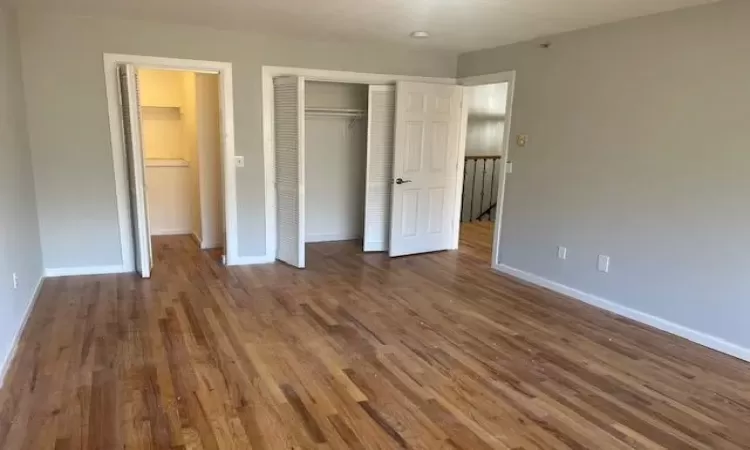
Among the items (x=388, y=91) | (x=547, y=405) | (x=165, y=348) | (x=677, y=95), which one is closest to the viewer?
(x=547, y=405)

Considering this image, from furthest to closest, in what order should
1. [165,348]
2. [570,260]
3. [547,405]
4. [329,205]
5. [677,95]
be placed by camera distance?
[329,205] → [570,260] → [677,95] → [165,348] → [547,405]

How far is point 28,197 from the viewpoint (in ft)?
13.7

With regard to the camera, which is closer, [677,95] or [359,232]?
[677,95]

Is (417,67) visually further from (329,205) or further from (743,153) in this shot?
(743,153)

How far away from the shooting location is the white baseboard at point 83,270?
4727mm

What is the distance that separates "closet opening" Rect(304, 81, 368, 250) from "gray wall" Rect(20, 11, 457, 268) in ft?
2.84

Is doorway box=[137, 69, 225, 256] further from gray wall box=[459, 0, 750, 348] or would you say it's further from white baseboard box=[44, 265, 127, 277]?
gray wall box=[459, 0, 750, 348]

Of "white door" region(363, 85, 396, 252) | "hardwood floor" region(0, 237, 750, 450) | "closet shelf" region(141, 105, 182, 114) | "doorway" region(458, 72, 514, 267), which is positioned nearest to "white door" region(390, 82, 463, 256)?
"white door" region(363, 85, 396, 252)

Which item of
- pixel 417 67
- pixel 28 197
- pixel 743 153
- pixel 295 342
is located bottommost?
pixel 295 342

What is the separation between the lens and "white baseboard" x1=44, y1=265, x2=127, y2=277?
4727 millimetres

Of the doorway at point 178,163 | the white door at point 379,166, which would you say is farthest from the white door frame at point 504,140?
the doorway at point 178,163

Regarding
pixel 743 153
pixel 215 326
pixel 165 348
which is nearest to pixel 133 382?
pixel 165 348

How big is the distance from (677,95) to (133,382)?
4.12 m

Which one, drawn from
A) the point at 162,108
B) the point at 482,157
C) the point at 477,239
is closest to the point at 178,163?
the point at 162,108
